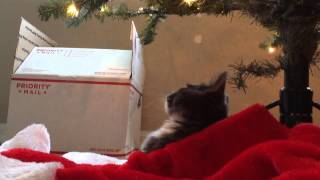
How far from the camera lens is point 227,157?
1.36 ft

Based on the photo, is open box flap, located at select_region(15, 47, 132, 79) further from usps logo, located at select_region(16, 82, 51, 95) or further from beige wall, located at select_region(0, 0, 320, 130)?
beige wall, located at select_region(0, 0, 320, 130)

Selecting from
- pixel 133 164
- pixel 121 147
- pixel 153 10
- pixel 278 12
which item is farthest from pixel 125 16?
pixel 133 164

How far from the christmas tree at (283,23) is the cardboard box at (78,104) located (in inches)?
5.3

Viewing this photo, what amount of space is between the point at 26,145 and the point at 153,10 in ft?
1.66

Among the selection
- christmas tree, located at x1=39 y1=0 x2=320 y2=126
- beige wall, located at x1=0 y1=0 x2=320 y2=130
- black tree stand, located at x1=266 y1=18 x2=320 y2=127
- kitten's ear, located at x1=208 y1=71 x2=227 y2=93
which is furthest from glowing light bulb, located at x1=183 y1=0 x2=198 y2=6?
beige wall, located at x1=0 y1=0 x2=320 y2=130

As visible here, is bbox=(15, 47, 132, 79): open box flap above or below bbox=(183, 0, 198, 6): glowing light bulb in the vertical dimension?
below

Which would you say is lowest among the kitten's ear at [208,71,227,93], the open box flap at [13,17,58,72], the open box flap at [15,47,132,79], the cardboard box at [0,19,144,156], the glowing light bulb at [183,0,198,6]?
the cardboard box at [0,19,144,156]

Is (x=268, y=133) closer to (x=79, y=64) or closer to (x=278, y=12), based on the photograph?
(x=278, y=12)

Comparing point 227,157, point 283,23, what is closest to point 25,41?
point 283,23

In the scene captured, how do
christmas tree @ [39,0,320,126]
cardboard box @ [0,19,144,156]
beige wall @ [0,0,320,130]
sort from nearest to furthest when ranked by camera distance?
christmas tree @ [39,0,320,126] < cardboard box @ [0,19,144,156] < beige wall @ [0,0,320,130]

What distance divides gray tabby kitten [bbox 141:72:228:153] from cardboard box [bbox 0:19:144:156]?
508 mm

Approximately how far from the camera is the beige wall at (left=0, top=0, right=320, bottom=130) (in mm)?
1470

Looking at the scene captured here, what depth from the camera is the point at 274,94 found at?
4.76ft

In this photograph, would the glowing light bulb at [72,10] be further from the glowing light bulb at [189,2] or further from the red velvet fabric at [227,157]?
the red velvet fabric at [227,157]
